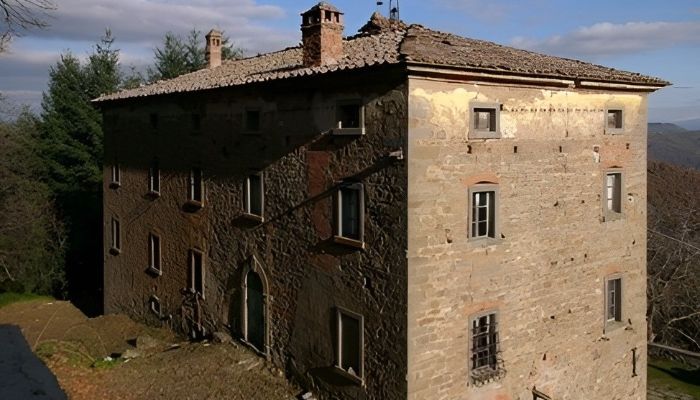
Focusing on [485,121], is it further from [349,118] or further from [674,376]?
[674,376]

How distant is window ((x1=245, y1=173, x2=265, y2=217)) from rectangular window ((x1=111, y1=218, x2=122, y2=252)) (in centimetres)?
1059

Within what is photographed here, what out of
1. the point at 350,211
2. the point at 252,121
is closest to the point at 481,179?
the point at 350,211

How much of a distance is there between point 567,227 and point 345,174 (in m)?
5.50

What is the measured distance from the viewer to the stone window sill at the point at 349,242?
12219mm

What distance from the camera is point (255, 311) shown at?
15.9m

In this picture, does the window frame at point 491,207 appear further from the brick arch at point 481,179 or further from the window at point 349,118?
the window at point 349,118

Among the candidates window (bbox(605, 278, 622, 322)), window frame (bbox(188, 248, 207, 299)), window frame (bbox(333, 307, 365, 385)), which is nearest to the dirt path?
window frame (bbox(188, 248, 207, 299))

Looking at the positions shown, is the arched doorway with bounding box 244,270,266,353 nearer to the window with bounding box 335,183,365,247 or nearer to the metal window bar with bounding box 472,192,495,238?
the window with bounding box 335,183,365,247

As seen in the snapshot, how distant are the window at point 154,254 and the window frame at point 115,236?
3.16 metres

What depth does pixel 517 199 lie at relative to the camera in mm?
12914

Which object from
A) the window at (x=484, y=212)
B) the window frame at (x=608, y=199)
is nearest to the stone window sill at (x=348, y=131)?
the window at (x=484, y=212)

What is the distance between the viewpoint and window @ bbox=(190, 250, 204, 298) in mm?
18188

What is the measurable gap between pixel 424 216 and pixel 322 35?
5.25m

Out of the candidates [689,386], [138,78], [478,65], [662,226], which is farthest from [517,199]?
[138,78]
